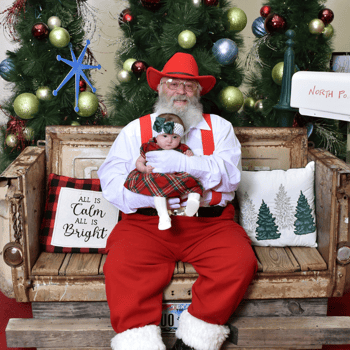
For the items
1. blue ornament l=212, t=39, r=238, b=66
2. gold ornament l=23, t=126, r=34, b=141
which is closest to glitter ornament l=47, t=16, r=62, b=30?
gold ornament l=23, t=126, r=34, b=141

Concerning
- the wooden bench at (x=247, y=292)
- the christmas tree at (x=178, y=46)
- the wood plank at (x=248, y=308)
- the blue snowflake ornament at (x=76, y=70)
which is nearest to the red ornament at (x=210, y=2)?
the christmas tree at (x=178, y=46)

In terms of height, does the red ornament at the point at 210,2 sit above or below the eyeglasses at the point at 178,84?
above

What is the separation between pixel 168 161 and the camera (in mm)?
1879

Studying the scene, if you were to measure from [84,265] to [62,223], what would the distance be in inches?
12.0

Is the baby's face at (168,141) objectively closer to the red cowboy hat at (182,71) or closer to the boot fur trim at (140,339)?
the red cowboy hat at (182,71)

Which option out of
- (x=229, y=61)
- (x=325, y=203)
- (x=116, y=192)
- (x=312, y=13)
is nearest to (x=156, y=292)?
(x=116, y=192)

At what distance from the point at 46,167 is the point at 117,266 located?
2.94ft

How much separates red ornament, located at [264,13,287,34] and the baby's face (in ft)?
4.12

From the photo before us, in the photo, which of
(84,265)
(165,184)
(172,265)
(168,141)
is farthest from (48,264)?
(168,141)

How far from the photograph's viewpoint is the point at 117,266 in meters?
1.85

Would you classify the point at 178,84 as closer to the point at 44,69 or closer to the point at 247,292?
the point at 44,69

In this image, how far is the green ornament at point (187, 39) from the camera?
2.41m

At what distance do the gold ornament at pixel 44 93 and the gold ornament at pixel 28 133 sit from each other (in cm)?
21

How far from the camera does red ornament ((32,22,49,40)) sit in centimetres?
246
